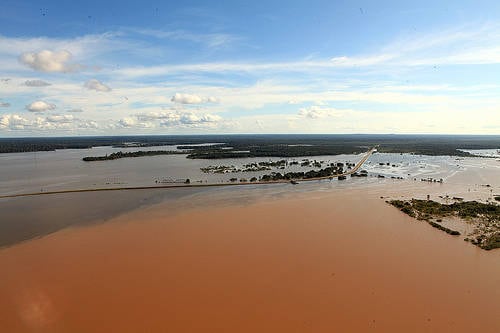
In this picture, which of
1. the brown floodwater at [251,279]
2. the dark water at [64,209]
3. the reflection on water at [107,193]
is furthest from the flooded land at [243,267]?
the reflection on water at [107,193]

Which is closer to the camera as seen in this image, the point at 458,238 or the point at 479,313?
the point at 479,313

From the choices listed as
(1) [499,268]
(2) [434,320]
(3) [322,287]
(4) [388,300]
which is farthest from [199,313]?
(1) [499,268]

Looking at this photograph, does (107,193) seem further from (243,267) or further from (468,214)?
(468,214)

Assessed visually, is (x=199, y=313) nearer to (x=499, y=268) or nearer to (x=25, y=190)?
(x=499, y=268)

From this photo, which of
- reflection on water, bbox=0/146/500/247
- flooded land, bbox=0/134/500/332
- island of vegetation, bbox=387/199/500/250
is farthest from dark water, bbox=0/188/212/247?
island of vegetation, bbox=387/199/500/250

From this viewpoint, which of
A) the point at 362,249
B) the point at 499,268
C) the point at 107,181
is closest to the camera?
the point at 499,268

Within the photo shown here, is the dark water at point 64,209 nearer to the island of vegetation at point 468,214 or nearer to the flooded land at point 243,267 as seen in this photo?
the flooded land at point 243,267

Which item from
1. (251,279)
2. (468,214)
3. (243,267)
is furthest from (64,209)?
Result: (468,214)
